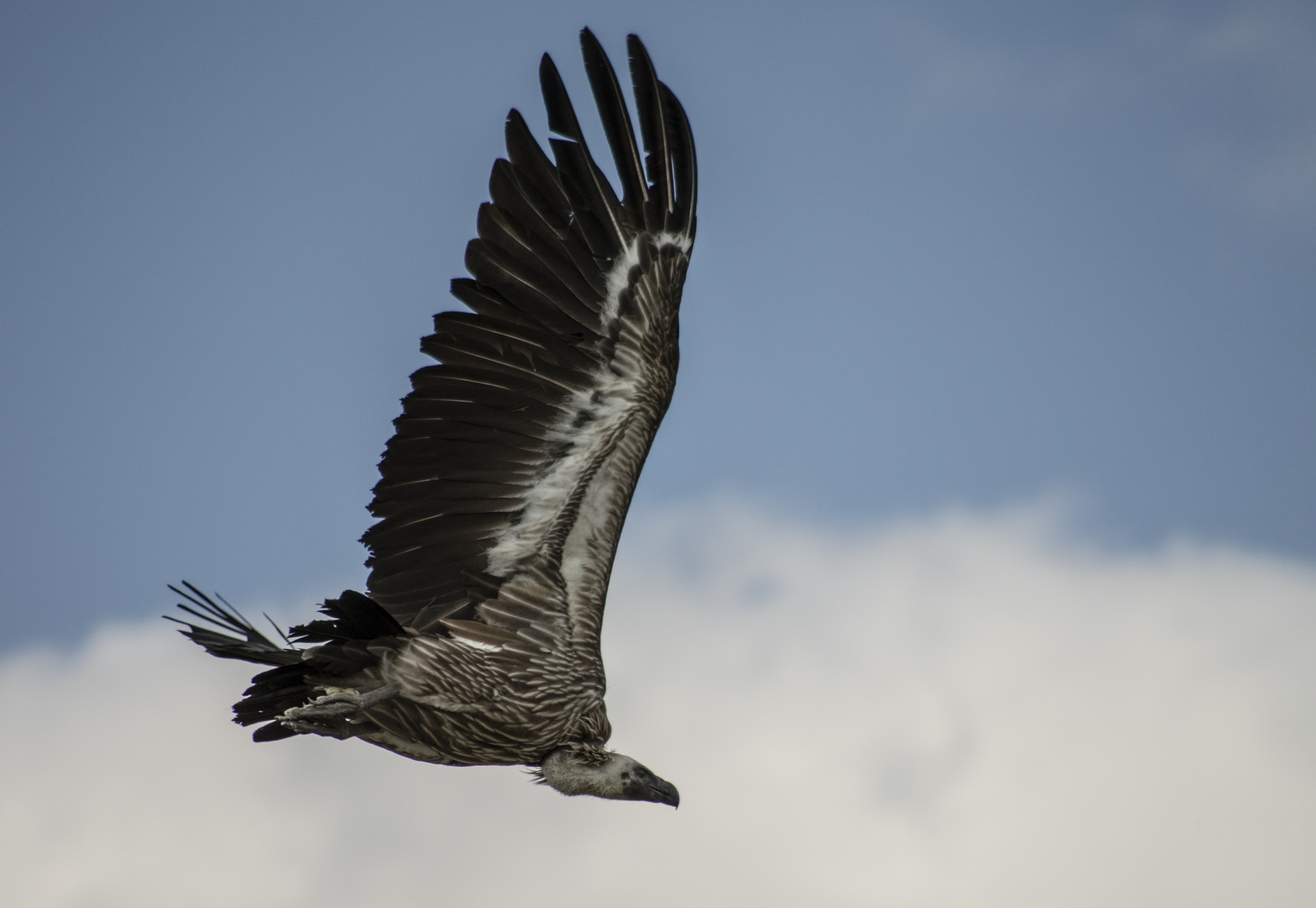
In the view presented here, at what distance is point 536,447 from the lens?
7.57 meters

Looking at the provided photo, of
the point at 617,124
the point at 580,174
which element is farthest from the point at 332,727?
the point at 617,124

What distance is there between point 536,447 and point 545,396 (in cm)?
34

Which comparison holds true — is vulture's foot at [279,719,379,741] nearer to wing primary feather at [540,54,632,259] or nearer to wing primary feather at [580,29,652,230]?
wing primary feather at [540,54,632,259]

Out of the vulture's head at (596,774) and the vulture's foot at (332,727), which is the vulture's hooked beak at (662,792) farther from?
the vulture's foot at (332,727)

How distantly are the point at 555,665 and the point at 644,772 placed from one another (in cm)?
98

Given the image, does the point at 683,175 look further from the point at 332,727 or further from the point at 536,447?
the point at 332,727

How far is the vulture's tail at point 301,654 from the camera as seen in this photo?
269 inches

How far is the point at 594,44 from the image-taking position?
737cm

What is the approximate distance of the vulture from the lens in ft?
24.2

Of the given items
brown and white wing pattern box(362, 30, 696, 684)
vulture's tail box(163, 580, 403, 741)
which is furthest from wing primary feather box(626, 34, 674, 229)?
vulture's tail box(163, 580, 403, 741)

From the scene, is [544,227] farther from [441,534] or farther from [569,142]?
[441,534]

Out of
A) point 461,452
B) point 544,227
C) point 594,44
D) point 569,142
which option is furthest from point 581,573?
point 594,44

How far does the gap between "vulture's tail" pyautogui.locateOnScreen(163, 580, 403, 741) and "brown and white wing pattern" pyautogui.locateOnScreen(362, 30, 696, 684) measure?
47 centimetres

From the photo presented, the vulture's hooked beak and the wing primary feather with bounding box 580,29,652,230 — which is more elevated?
the wing primary feather with bounding box 580,29,652,230
